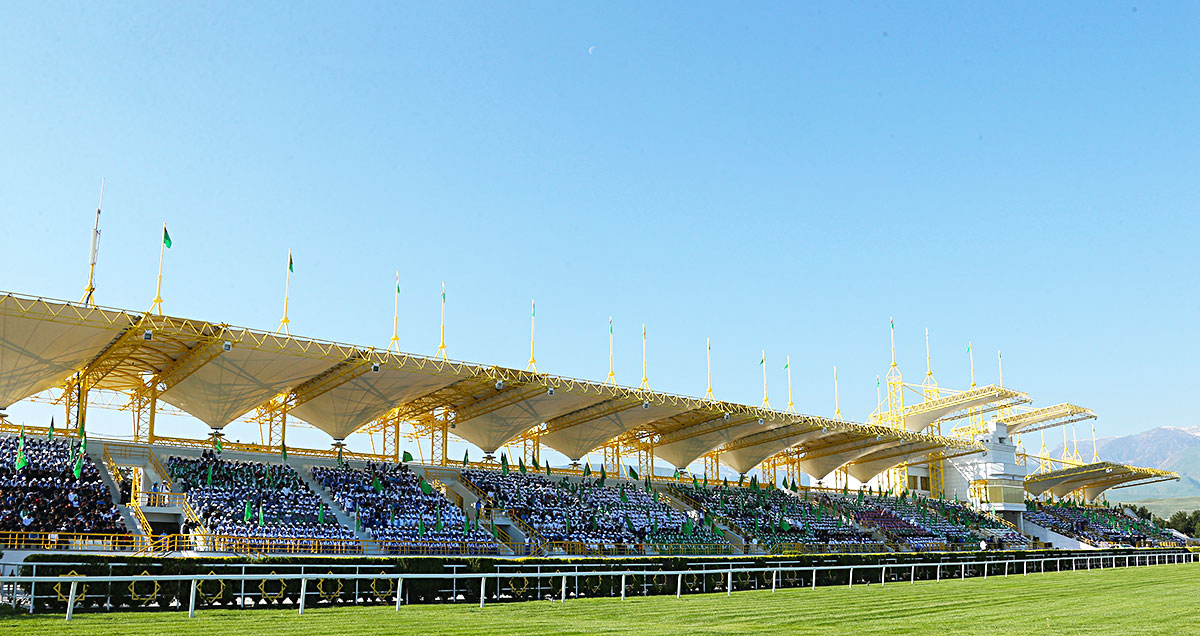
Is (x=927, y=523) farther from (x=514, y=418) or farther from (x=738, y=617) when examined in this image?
(x=738, y=617)

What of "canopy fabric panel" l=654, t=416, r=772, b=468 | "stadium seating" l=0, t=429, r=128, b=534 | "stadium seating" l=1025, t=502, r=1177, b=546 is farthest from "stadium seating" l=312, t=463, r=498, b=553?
"stadium seating" l=1025, t=502, r=1177, b=546

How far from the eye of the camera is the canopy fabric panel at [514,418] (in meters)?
47.7

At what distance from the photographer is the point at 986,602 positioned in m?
21.3

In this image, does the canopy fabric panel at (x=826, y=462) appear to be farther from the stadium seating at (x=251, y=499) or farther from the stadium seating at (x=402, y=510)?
the stadium seating at (x=251, y=499)

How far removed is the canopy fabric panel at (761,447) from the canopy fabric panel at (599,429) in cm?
1053

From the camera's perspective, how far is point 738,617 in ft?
57.3

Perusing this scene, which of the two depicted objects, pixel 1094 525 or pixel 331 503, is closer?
pixel 331 503

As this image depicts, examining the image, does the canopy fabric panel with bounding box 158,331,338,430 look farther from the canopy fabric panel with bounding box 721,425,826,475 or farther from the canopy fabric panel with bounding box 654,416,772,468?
the canopy fabric panel with bounding box 721,425,826,475

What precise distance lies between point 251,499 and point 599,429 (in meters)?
23.5

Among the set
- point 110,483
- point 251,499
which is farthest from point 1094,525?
point 110,483

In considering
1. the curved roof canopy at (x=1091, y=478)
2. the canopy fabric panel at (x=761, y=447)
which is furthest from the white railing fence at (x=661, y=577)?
the curved roof canopy at (x=1091, y=478)

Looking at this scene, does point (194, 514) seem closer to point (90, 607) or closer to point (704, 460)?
point (90, 607)

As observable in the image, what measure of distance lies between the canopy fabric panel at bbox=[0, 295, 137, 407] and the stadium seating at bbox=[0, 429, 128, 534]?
2.44 m

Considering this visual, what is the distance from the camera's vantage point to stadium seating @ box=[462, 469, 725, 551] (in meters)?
41.2
